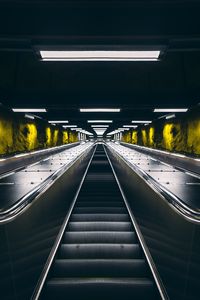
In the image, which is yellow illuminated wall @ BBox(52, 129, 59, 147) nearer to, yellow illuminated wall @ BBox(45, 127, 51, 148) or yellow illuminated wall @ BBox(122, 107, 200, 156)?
yellow illuminated wall @ BBox(45, 127, 51, 148)

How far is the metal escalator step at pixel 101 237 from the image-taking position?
17.9 ft

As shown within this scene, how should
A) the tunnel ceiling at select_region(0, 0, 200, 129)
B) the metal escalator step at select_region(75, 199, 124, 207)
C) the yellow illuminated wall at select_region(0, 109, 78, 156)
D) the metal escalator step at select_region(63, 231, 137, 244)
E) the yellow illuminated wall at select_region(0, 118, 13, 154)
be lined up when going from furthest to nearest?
1. the yellow illuminated wall at select_region(0, 109, 78, 156)
2. the yellow illuminated wall at select_region(0, 118, 13, 154)
3. the metal escalator step at select_region(75, 199, 124, 207)
4. the metal escalator step at select_region(63, 231, 137, 244)
5. the tunnel ceiling at select_region(0, 0, 200, 129)

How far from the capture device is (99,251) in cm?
493

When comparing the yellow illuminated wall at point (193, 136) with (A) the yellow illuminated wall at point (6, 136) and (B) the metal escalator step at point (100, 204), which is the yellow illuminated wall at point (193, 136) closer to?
(B) the metal escalator step at point (100, 204)

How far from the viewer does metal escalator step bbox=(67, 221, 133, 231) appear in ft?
19.7

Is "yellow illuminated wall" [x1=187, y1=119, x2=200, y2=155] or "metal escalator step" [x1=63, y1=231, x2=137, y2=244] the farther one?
"yellow illuminated wall" [x1=187, y1=119, x2=200, y2=155]

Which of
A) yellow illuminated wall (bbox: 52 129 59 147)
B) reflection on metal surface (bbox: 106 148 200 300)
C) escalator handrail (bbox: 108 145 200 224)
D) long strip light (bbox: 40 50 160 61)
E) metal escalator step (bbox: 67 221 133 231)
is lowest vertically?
metal escalator step (bbox: 67 221 133 231)

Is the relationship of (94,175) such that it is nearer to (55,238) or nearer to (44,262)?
(55,238)

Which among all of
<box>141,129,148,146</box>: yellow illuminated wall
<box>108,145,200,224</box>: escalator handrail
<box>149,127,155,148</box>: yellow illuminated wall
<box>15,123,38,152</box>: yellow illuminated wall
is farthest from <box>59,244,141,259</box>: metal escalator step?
<box>141,129,148,146</box>: yellow illuminated wall

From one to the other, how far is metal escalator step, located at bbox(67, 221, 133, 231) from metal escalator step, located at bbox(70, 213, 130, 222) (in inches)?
18.7

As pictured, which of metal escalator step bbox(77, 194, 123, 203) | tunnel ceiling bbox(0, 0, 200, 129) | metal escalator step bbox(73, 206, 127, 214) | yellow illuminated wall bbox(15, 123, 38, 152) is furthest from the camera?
yellow illuminated wall bbox(15, 123, 38, 152)

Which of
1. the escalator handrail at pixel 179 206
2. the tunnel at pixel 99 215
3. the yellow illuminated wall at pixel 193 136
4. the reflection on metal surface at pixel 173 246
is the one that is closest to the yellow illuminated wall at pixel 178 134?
the yellow illuminated wall at pixel 193 136

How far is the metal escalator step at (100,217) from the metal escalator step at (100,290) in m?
2.69

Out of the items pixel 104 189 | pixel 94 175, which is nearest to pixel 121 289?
pixel 104 189
